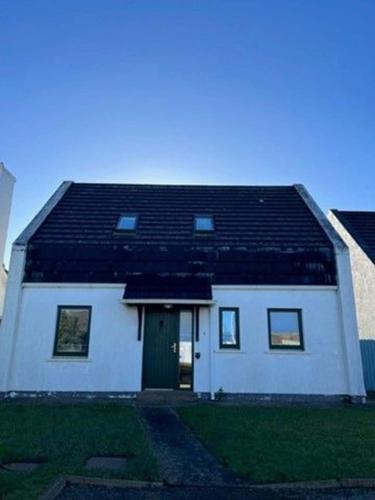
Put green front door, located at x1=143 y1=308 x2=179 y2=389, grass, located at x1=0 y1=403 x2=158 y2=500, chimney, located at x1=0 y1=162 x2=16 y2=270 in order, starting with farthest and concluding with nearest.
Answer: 1. chimney, located at x1=0 y1=162 x2=16 y2=270
2. green front door, located at x1=143 y1=308 x2=179 y2=389
3. grass, located at x1=0 y1=403 x2=158 y2=500

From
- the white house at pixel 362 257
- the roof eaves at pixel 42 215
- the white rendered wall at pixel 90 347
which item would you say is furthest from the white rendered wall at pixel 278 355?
the roof eaves at pixel 42 215

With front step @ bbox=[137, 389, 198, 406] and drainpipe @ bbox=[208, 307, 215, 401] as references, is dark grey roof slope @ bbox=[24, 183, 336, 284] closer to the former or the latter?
drainpipe @ bbox=[208, 307, 215, 401]

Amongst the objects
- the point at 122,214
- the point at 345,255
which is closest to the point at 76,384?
the point at 122,214

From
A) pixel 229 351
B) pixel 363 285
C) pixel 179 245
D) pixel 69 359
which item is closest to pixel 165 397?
pixel 229 351

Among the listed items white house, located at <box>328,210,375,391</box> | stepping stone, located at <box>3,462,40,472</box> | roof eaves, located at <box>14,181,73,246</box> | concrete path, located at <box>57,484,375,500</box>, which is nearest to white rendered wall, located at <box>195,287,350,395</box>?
white house, located at <box>328,210,375,391</box>

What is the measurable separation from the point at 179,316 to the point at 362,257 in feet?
29.1

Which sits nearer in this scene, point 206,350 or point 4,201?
point 206,350

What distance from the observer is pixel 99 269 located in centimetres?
1170

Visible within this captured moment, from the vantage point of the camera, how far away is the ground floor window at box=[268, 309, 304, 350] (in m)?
Answer: 11.2

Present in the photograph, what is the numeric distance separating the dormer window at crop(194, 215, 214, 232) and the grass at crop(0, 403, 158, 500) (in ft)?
21.0

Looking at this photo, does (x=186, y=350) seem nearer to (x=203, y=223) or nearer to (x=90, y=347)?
(x=90, y=347)

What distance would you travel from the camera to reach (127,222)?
44.6 ft

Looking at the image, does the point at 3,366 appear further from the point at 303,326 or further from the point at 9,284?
the point at 303,326

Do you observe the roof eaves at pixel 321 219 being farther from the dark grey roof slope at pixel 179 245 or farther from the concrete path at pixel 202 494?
the concrete path at pixel 202 494
